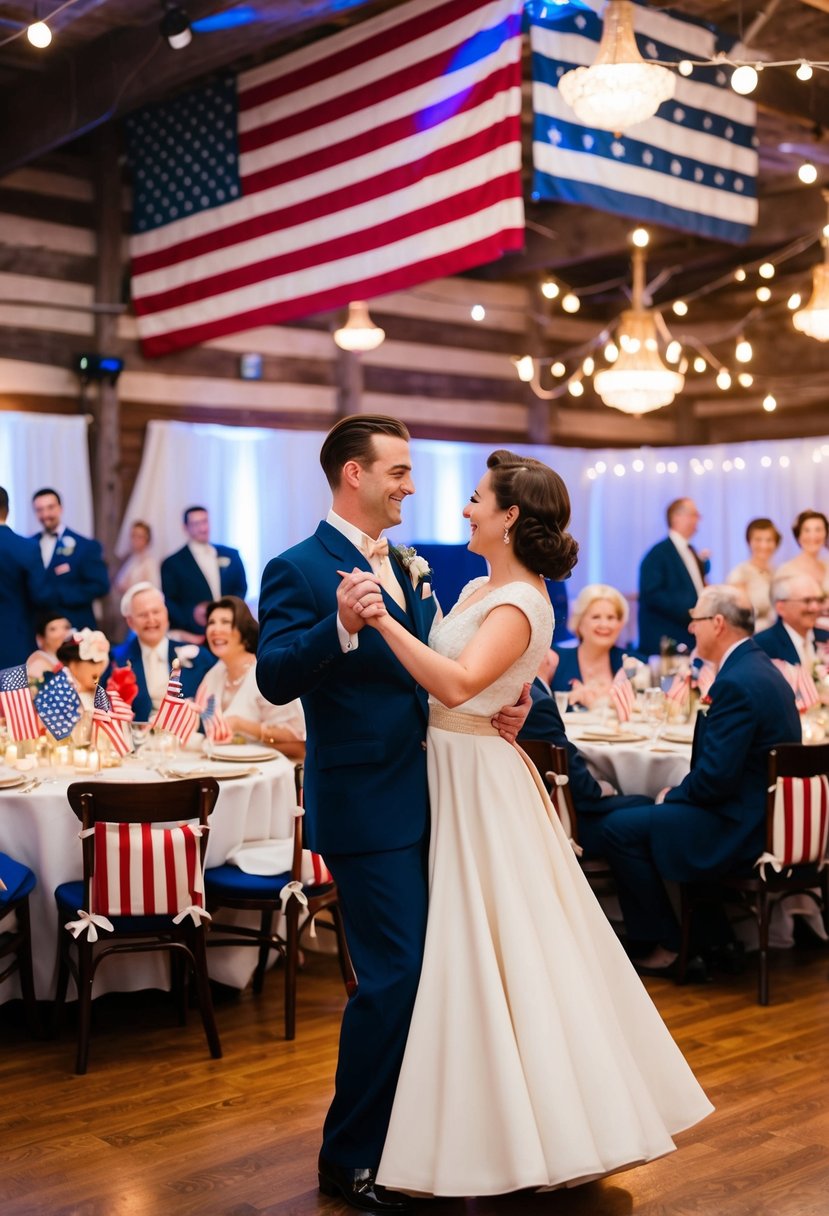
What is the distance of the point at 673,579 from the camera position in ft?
31.1

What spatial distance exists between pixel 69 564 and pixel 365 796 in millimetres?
6178

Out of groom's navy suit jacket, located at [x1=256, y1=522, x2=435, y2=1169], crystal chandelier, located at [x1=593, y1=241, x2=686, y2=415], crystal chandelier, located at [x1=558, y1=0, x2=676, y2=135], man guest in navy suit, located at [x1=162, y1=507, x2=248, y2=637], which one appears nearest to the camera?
groom's navy suit jacket, located at [x1=256, y1=522, x2=435, y2=1169]

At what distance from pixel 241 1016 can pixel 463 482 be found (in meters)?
8.11

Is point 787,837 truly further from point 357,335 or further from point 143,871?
point 357,335

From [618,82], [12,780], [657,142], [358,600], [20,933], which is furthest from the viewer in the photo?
[657,142]

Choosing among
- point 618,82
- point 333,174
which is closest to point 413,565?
point 618,82

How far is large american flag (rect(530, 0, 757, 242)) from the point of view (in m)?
6.15

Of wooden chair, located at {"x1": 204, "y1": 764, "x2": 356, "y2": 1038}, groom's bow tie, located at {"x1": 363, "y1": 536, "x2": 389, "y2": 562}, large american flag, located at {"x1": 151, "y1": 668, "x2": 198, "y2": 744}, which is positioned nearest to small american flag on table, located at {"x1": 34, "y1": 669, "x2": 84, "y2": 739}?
large american flag, located at {"x1": 151, "y1": 668, "x2": 198, "y2": 744}

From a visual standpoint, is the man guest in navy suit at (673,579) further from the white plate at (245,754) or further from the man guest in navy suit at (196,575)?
the white plate at (245,754)

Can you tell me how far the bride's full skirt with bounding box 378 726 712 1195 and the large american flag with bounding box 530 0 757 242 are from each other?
384 cm

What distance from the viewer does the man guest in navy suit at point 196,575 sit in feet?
31.4

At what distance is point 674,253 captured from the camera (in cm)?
1130

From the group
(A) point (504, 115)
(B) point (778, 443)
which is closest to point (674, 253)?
(B) point (778, 443)

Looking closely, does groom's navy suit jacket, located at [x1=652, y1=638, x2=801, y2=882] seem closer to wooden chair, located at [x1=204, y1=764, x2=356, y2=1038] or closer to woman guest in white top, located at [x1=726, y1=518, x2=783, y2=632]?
wooden chair, located at [x1=204, y1=764, x2=356, y2=1038]
